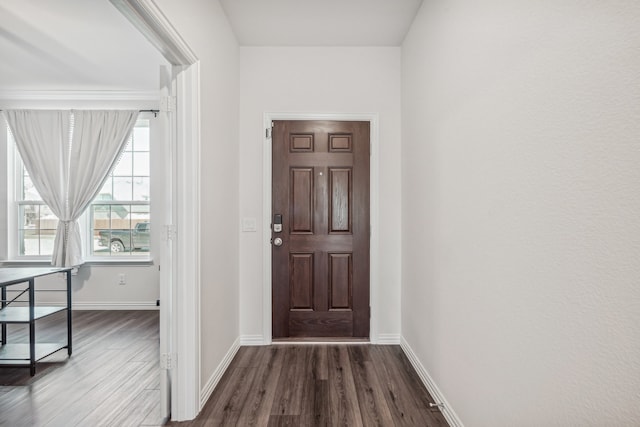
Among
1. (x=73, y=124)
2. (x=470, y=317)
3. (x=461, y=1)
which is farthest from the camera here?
(x=73, y=124)

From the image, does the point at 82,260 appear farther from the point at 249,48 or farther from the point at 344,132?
the point at 344,132

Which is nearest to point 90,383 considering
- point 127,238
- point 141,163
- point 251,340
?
point 251,340

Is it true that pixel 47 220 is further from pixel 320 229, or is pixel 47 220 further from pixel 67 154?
pixel 320 229

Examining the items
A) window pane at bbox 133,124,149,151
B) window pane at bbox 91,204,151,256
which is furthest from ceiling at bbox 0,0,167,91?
window pane at bbox 91,204,151,256

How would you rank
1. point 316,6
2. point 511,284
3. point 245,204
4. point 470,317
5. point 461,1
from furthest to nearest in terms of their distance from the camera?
point 245,204, point 316,6, point 461,1, point 470,317, point 511,284

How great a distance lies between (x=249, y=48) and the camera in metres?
2.79

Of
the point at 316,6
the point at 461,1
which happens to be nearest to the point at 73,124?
the point at 316,6

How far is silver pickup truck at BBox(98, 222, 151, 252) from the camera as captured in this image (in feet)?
12.9

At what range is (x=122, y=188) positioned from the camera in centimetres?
394

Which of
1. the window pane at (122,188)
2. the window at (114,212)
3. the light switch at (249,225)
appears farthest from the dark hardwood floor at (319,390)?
the window pane at (122,188)

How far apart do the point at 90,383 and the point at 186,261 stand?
1.35m

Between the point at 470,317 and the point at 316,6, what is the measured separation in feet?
7.63

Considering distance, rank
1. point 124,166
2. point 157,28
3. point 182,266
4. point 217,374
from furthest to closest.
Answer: point 124,166, point 217,374, point 182,266, point 157,28

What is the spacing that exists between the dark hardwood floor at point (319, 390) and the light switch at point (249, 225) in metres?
→ 1.05
